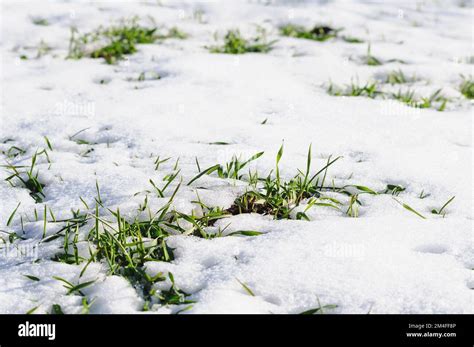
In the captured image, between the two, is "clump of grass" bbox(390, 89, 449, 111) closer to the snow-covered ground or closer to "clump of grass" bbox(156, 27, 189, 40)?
the snow-covered ground

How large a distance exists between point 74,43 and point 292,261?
3.36m

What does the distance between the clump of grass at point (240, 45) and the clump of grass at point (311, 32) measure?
1.04 feet

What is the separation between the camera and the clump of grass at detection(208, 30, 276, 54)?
444 centimetres

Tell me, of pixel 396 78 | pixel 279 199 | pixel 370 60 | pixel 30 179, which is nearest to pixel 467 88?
pixel 396 78

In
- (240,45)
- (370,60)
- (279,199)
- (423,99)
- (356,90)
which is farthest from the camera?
(240,45)

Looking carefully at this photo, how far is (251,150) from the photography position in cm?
274

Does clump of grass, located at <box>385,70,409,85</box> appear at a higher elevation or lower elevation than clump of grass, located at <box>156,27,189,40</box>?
lower

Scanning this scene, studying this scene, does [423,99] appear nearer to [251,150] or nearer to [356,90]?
[356,90]

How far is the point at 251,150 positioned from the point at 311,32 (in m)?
2.62

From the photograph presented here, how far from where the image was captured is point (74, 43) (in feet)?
15.0

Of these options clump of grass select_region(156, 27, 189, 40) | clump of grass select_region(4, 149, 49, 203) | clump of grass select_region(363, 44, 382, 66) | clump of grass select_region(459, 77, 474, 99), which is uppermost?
clump of grass select_region(156, 27, 189, 40)

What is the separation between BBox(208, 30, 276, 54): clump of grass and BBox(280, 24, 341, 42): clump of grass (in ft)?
1.04

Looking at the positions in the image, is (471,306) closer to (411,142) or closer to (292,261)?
(292,261)

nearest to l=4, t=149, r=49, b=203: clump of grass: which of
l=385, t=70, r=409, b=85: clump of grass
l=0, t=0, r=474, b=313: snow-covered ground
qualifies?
l=0, t=0, r=474, b=313: snow-covered ground
